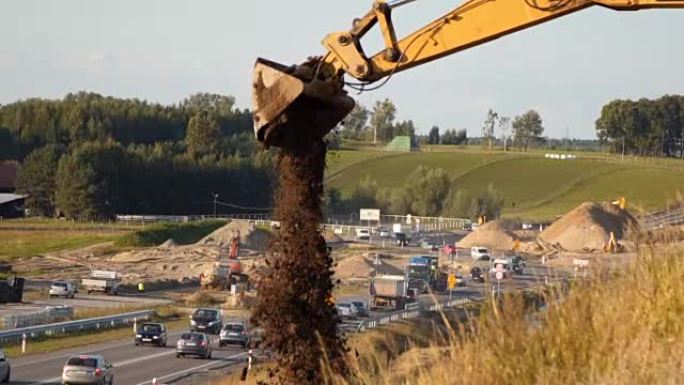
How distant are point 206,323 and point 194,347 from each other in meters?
9.52

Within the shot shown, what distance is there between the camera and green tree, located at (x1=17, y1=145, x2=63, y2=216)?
11881cm

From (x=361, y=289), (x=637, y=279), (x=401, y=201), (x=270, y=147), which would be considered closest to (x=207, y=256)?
(x=361, y=289)

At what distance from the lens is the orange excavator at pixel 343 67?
49.3 feet

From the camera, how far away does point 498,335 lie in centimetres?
847

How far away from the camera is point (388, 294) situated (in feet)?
197

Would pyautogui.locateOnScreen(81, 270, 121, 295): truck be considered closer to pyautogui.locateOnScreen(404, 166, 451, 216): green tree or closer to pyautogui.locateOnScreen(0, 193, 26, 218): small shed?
pyautogui.locateOnScreen(0, 193, 26, 218): small shed

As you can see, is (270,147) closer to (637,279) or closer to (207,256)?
(637,279)

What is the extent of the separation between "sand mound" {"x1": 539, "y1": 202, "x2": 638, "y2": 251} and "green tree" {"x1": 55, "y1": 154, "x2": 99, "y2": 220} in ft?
136

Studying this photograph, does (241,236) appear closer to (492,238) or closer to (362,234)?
(362,234)

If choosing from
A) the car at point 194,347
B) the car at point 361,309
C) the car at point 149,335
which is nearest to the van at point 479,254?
the car at point 361,309

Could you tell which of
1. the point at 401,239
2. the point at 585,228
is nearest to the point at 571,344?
the point at 585,228

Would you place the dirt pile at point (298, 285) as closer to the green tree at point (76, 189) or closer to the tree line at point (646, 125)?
the tree line at point (646, 125)

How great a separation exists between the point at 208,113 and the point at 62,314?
9478 cm

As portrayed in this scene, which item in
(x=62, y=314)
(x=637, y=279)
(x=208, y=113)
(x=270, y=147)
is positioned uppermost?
(x=208, y=113)
